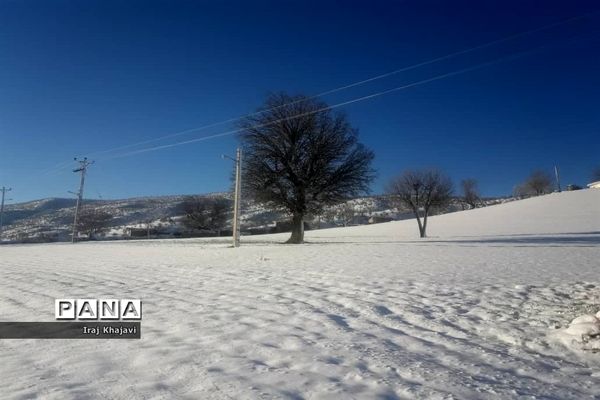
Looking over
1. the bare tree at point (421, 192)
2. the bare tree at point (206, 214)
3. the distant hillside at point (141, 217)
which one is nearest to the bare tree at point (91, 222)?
the distant hillside at point (141, 217)

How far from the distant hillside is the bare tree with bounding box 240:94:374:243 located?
46115 millimetres

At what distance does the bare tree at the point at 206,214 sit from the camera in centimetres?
9288

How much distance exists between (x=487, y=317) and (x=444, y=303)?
0.89 meters

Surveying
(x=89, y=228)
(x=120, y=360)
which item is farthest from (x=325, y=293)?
(x=89, y=228)

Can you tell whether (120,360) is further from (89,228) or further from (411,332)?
(89,228)

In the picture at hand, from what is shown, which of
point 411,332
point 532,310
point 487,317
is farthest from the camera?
point 532,310

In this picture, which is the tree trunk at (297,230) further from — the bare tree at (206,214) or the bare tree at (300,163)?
the bare tree at (206,214)

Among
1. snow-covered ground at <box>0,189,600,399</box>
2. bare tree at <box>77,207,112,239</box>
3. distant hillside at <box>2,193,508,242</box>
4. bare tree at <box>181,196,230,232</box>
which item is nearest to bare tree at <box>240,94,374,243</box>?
snow-covered ground at <box>0,189,600,399</box>

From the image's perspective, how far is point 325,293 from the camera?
712cm

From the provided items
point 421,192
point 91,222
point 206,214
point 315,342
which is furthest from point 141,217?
point 315,342

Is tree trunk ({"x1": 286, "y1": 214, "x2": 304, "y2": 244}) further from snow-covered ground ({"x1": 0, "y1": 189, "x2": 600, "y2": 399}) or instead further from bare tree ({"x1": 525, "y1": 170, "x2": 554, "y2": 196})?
bare tree ({"x1": 525, "y1": 170, "x2": 554, "y2": 196})

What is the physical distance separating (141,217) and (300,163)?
104103mm

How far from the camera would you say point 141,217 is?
118m

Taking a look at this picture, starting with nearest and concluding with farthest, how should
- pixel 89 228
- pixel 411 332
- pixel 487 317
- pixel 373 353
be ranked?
pixel 373 353
pixel 411 332
pixel 487 317
pixel 89 228
